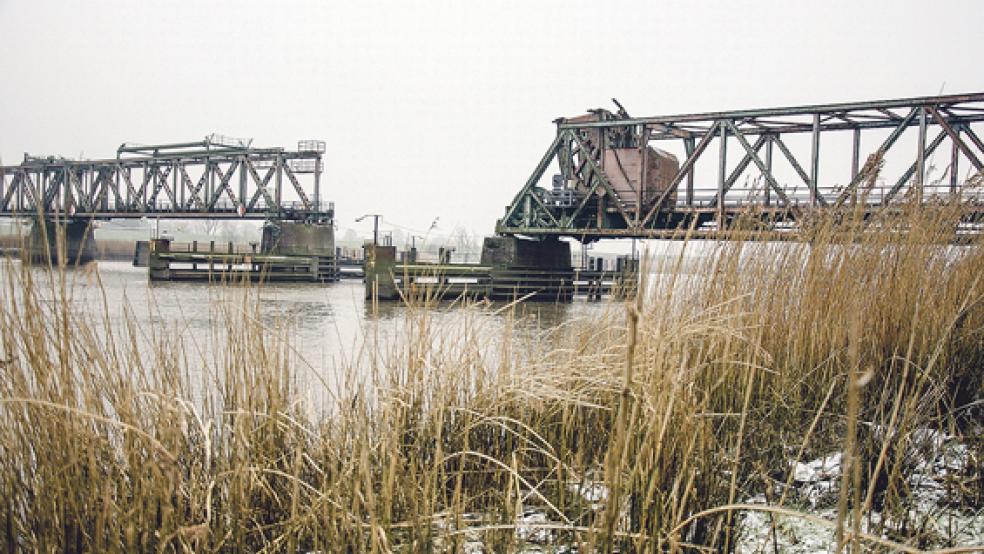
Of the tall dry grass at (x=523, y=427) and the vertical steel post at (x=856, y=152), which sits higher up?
the vertical steel post at (x=856, y=152)

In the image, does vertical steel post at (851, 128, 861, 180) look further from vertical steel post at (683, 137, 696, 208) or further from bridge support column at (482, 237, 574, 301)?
bridge support column at (482, 237, 574, 301)

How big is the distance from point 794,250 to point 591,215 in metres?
22.5

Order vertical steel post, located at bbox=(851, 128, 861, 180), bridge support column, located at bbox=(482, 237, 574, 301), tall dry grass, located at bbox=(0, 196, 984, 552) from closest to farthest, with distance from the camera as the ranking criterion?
tall dry grass, located at bbox=(0, 196, 984, 552), vertical steel post, located at bbox=(851, 128, 861, 180), bridge support column, located at bbox=(482, 237, 574, 301)

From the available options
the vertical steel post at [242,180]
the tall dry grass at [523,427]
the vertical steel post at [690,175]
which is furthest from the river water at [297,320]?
the vertical steel post at [242,180]

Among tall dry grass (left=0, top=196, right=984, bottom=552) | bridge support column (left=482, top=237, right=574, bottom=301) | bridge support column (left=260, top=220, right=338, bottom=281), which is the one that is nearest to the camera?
tall dry grass (left=0, top=196, right=984, bottom=552)

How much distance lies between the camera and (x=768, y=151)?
24641 millimetres

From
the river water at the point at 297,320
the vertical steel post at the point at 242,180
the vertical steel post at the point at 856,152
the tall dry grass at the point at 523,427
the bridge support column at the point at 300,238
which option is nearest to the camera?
the tall dry grass at the point at 523,427

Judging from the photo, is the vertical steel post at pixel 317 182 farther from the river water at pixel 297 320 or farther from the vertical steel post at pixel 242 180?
the river water at pixel 297 320

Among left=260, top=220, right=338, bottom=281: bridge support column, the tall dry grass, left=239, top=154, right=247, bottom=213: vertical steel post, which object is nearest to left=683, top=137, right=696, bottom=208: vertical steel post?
the tall dry grass

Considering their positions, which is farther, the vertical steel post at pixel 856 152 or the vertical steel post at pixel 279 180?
the vertical steel post at pixel 279 180

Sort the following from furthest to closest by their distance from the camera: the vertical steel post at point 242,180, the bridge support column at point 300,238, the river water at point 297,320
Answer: the vertical steel post at point 242,180 → the bridge support column at point 300,238 → the river water at point 297,320

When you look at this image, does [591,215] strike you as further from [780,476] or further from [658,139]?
[780,476]

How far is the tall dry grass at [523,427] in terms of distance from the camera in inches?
82.2

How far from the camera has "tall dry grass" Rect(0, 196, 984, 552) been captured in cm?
209
